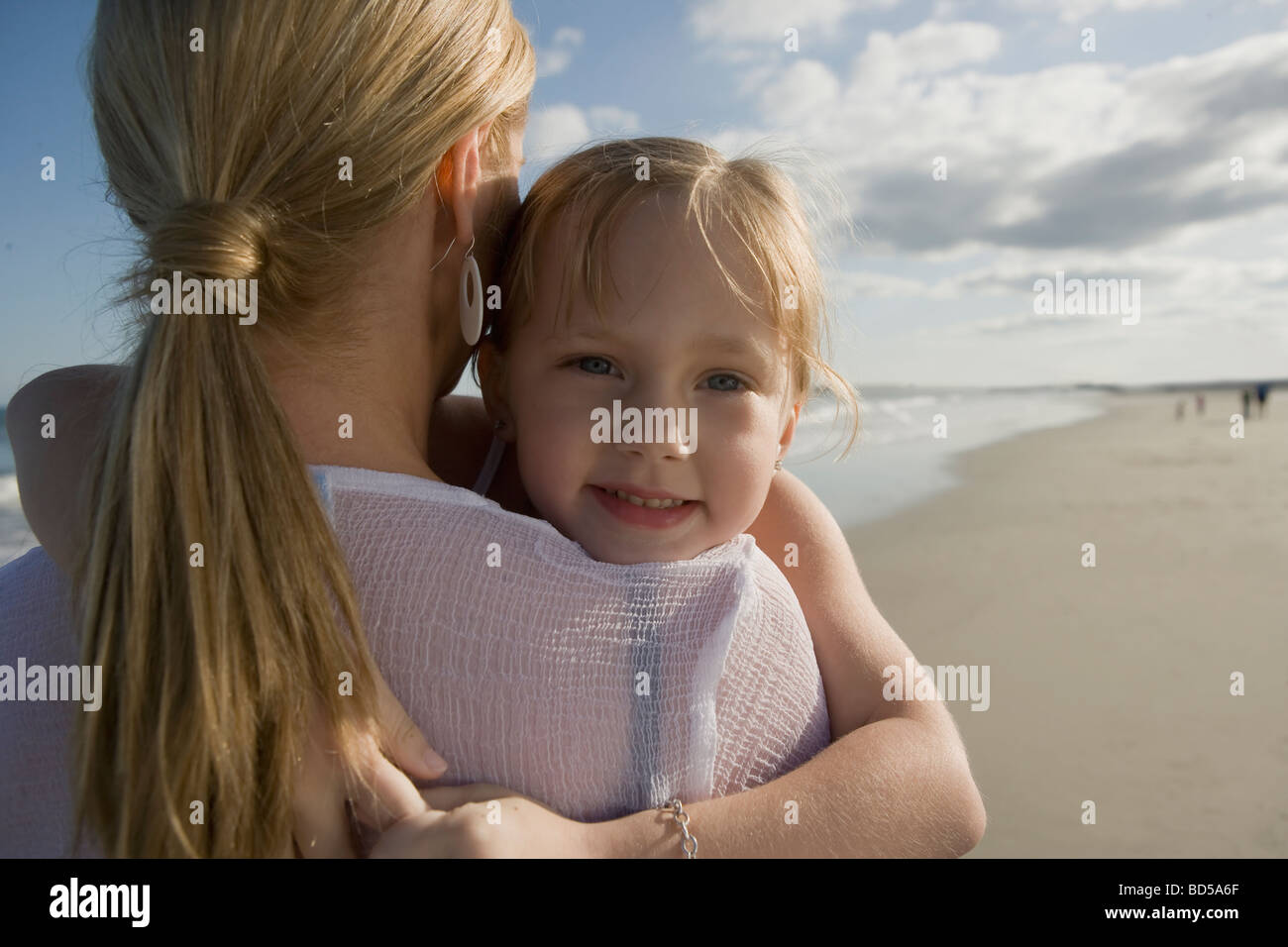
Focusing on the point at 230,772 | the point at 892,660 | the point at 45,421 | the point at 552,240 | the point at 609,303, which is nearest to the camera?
the point at 230,772

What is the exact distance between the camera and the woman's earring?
1.67m

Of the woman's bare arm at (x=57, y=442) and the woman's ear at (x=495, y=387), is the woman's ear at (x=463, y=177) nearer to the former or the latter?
the woman's ear at (x=495, y=387)

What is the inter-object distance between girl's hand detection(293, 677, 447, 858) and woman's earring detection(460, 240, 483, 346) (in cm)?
73

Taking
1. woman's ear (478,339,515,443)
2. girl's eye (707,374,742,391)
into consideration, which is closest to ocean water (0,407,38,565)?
woman's ear (478,339,515,443)

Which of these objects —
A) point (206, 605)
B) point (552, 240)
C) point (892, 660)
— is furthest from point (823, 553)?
point (206, 605)

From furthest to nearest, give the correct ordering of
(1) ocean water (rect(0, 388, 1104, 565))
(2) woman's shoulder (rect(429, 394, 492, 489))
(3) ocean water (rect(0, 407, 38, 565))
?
(1) ocean water (rect(0, 388, 1104, 565)) < (3) ocean water (rect(0, 407, 38, 565)) < (2) woman's shoulder (rect(429, 394, 492, 489))

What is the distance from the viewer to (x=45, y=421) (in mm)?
1450

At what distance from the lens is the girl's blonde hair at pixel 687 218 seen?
180 cm

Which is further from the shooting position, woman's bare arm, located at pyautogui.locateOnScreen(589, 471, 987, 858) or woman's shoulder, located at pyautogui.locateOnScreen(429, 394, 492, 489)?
woman's shoulder, located at pyautogui.locateOnScreen(429, 394, 492, 489)

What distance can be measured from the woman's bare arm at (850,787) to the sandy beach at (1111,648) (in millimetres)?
2710

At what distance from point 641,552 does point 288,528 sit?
71 cm

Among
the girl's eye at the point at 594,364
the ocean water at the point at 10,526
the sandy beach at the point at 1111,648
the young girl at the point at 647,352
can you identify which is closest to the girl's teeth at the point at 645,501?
the young girl at the point at 647,352

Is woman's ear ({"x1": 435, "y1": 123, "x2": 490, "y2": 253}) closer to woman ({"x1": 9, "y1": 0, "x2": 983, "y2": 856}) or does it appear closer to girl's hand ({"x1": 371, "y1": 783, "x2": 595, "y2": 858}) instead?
woman ({"x1": 9, "y1": 0, "x2": 983, "y2": 856})
